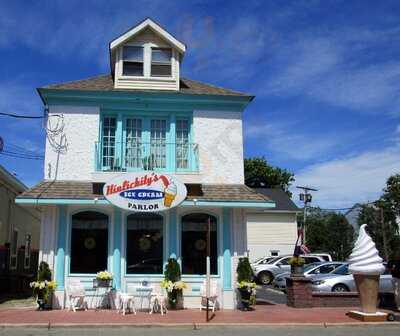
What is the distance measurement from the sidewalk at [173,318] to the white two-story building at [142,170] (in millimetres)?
1193

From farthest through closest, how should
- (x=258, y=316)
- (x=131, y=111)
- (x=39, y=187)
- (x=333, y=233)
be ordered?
1. (x=333, y=233)
2. (x=131, y=111)
3. (x=39, y=187)
4. (x=258, y=316)

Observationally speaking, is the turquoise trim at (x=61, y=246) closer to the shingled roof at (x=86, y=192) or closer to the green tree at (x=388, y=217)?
the shingled roof at (x=86, y=192)

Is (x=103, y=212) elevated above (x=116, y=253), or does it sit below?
above

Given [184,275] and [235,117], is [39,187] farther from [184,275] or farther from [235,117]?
[235,117]

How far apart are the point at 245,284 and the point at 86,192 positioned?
5416mm

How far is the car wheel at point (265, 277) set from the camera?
2862 centimetres

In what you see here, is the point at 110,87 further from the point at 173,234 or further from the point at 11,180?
the point at 11,180

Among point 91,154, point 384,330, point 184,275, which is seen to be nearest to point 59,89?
point 91,154

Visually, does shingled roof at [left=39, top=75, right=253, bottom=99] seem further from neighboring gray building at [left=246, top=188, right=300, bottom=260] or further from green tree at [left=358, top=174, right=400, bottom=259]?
green tree at [left=358, top=174, right=400, bottom=259]

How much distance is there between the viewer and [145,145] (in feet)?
55.1

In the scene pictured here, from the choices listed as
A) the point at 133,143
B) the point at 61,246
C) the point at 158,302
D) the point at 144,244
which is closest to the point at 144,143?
the point at 133,143

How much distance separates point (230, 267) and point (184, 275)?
1.43 m

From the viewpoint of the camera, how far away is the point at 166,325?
12570 millimetres

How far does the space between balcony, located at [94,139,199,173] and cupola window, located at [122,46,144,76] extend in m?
2.53
